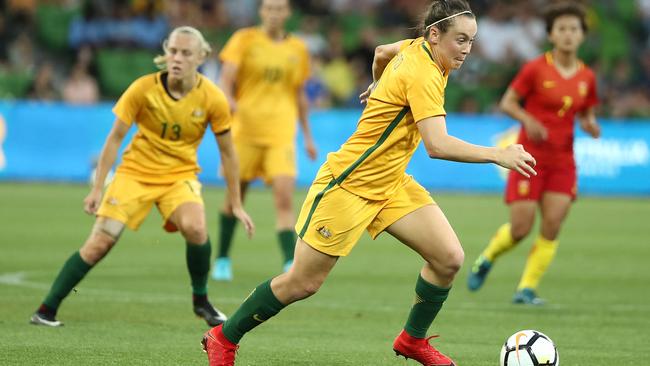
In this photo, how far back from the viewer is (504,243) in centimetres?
1081

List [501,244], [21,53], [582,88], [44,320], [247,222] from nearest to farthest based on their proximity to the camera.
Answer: [247,222] → [44,320] → [582,88] → [501,244] → [21,53]

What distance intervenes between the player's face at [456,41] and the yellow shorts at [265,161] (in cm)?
551

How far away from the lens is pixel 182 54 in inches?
341

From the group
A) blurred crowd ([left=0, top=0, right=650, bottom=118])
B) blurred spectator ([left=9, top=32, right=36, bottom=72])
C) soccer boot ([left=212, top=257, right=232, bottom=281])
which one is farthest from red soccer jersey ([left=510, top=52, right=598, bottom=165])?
blurred spectator ([left=9, top=32, right=36, bottom=72])

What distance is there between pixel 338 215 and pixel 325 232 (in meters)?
0.12

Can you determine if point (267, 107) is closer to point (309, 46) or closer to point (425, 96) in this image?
point (425, 96)

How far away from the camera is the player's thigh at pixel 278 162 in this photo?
11.9 meters

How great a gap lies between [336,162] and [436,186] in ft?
52.4

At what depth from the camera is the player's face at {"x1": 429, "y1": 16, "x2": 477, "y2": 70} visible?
254 inches

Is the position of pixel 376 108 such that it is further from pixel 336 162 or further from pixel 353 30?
pixel 353 30

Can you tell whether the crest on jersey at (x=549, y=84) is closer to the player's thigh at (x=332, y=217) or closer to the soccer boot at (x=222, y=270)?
the soccer boot at (x=222, y=270)

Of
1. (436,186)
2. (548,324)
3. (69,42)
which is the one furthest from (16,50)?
(548,324)

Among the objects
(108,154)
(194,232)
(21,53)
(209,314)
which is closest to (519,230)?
(209,314)

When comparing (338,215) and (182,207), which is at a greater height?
(338,215)
